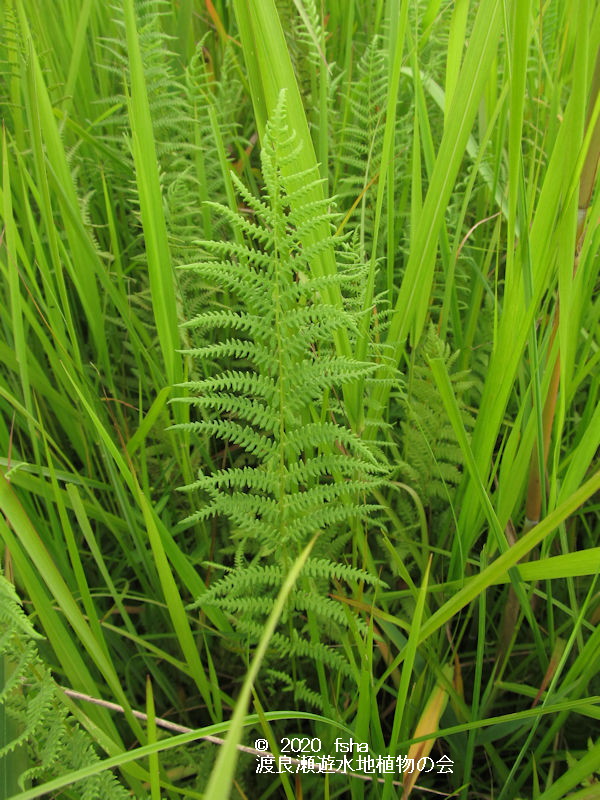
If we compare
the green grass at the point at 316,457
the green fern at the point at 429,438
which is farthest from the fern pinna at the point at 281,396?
the green fern at the point at 429,438

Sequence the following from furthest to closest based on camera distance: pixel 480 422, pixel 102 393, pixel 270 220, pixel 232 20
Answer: pixel 232 20, pixel 102 393, pixel 480 422, pixel 270 220

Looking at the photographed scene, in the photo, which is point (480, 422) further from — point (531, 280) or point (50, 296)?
point (50, 296)

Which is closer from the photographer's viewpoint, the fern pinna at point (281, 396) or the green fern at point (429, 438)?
the fern pinna at point (281, 396)

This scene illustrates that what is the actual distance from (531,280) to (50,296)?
0.67 m

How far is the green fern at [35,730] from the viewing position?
660 millimetres

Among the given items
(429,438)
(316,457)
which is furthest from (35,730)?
(429,438)

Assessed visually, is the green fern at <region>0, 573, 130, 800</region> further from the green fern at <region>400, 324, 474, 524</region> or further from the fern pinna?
the green fern at <region>400, 324, 474, 524</region>

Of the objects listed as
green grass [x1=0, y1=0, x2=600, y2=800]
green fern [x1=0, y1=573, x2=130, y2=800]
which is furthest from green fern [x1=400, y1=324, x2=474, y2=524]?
green fern [x1=0, y1=573, x2=130, y2=800]

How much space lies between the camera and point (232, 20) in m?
1.64

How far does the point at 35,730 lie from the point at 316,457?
0.46 meters

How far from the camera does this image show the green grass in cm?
74

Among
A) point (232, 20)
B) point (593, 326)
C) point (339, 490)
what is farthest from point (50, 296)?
point (232, 20)

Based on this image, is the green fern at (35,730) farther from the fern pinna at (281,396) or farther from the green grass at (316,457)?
the fern pinna at (281,396)

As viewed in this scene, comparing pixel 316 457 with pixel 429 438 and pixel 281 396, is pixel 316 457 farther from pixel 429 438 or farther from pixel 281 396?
pixel 429 438
